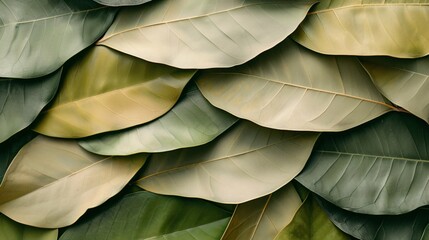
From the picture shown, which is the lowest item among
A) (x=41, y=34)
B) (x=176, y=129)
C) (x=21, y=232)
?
(x=21, y=232)

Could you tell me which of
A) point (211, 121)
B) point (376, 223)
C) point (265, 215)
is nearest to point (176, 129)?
point (211, 121)

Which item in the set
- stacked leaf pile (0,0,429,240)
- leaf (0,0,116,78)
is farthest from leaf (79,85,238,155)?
leaf (0,0,116,78)

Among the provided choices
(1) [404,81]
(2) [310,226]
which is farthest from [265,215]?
(1) [404,81]

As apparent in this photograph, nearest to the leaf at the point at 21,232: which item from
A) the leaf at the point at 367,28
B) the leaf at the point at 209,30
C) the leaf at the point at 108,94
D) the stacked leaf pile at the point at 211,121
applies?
the stacked leaf pile at the point at 211,121

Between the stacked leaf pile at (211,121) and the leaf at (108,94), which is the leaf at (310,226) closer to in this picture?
the stacked leaf pile at (211,121)

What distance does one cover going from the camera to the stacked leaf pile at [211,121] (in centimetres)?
57

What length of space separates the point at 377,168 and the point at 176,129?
0.22m

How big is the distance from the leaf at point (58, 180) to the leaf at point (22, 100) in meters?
0.03

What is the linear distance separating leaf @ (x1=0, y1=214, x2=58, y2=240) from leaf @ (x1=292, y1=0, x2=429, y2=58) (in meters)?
0.35

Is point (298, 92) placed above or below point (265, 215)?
above

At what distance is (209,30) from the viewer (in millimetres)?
574

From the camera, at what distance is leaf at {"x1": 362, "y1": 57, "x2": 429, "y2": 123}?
1.81 feet

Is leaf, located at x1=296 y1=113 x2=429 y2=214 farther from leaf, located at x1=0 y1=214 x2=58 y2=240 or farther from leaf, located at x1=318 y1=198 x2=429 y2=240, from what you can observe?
leaf, located at x1=0 y1=214 x2=58 y2=240

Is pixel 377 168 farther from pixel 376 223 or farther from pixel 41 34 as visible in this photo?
pixel 41 34
